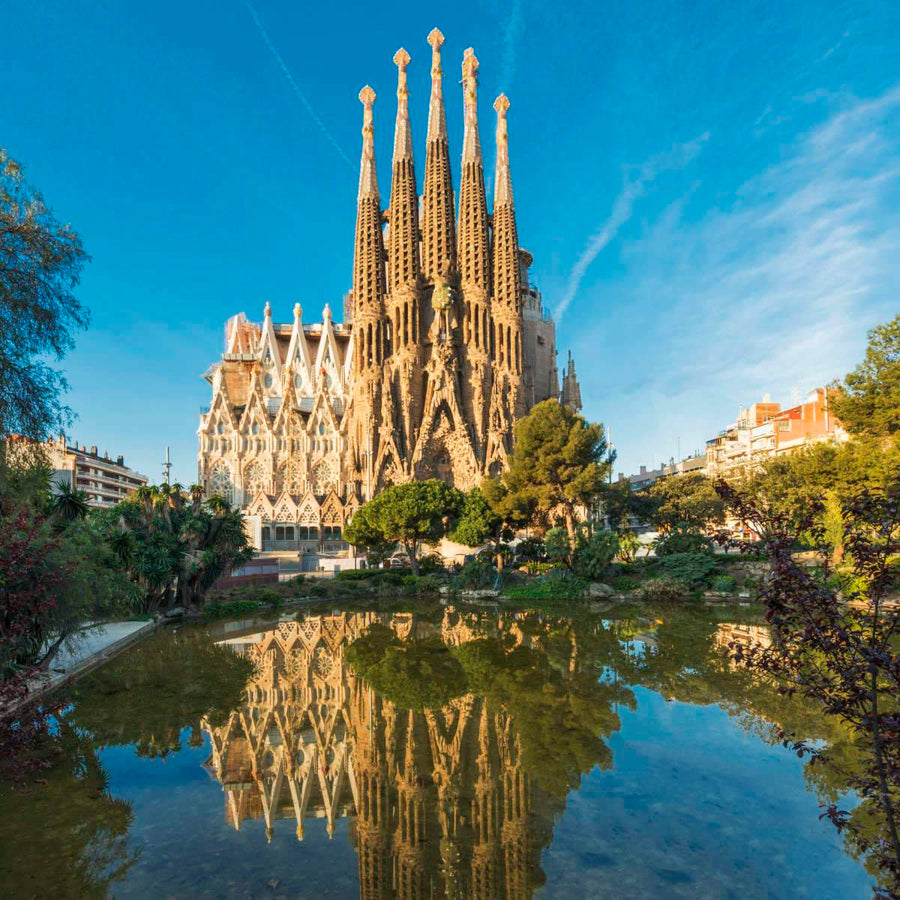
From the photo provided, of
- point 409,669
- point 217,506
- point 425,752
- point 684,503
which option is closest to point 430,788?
point 425,752

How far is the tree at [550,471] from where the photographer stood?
3147 cm

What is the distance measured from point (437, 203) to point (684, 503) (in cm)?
3379

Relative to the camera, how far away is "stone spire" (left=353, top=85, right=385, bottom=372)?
51.0 m

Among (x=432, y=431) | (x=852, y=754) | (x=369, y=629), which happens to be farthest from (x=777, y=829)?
(x=432, y=431)

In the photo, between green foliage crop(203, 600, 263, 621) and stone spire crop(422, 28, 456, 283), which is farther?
stone spire crop(422, 28, 456, 283)

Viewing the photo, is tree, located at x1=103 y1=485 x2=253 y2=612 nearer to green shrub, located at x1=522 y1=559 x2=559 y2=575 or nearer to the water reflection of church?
the water reflection of church

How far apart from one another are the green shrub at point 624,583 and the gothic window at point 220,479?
36500 mm

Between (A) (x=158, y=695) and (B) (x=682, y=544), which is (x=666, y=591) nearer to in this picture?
(B) (x=682, y=544)

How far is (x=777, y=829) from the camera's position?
6.12 meters

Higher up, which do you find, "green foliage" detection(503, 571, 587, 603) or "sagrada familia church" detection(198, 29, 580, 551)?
"sagrada familia church" detection(198, 29, 580, 551)

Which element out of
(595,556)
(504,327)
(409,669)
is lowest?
(409,669)

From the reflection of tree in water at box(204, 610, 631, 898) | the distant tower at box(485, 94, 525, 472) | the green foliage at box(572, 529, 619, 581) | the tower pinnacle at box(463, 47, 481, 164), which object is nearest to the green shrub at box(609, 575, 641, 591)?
the green foliage at box(572, 529, 619, 581)

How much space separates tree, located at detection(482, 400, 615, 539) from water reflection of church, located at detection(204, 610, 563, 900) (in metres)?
20.7

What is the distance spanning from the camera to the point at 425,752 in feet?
26.8
